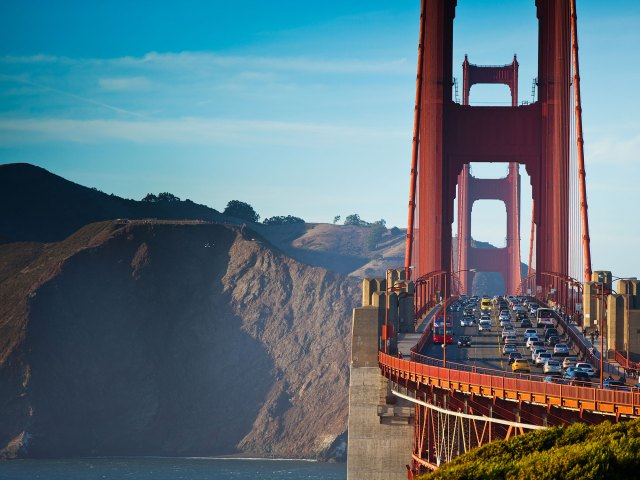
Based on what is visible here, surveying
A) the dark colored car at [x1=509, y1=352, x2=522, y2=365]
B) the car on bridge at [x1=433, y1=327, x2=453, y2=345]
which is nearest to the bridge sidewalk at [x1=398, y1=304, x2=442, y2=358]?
the car on bridge at [x1=433, y1=327, x2=453, y2=345]

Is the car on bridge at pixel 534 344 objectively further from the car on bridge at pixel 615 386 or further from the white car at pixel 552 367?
the car on bridge at pixel 615 386

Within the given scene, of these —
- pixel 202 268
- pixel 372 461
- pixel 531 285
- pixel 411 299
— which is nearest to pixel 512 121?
pixel 411 299

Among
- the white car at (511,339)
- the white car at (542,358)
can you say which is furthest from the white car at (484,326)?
the white car at (542,358)

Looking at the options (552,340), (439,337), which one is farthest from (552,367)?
(439,337)

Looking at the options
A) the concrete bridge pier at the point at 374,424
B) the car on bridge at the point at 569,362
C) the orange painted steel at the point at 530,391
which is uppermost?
the car on bridge at the point at 569,362

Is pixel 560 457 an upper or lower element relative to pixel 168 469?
upper

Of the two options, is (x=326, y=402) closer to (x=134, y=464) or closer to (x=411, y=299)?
(x=134, y=464)

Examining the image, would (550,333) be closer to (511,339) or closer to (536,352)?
(511,339)
